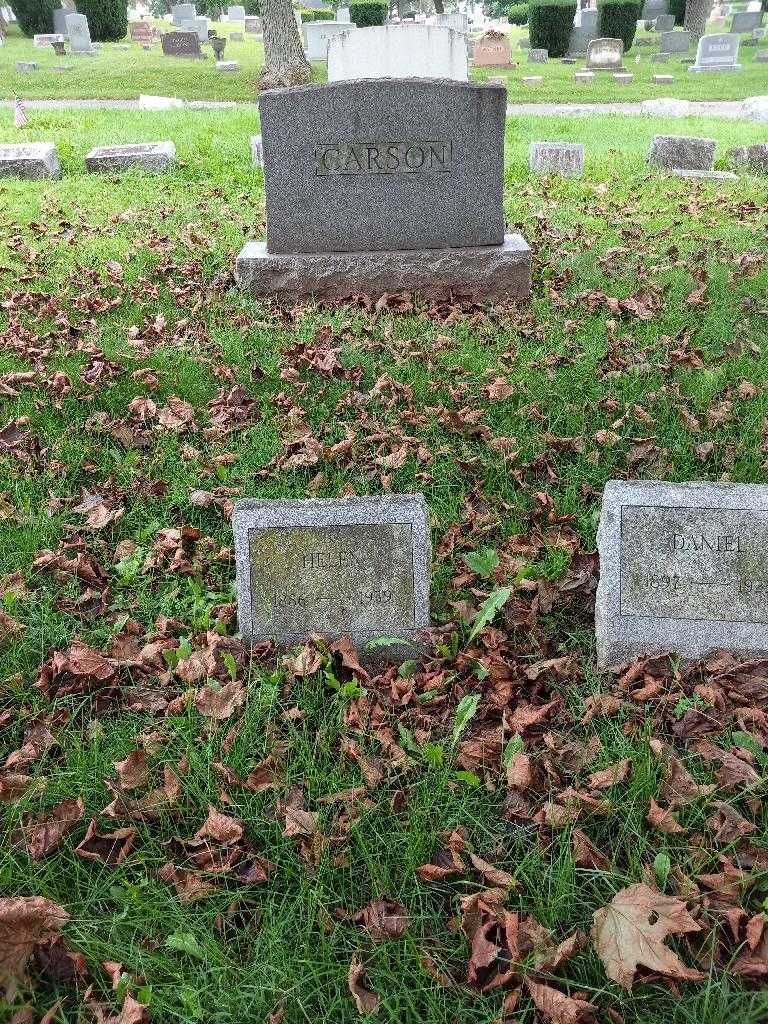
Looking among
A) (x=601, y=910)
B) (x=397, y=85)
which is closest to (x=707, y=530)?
(x=601, y=910)

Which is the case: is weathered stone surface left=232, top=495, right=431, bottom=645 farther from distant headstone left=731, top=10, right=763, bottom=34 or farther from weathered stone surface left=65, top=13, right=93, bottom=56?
distant headstone left=731, top=10, right=763, bottom=34

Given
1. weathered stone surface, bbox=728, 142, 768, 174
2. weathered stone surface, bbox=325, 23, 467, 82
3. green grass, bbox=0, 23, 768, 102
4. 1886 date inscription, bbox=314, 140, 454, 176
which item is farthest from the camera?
green grass, bbox=0, 23, 768, 102

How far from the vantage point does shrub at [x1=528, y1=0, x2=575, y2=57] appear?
84.2 ft

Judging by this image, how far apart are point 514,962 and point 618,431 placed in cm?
272

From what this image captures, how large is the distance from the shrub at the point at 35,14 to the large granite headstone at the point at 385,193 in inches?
1170

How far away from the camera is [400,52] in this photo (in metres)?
9.17

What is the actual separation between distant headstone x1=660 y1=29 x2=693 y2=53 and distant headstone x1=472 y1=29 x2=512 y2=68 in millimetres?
6689

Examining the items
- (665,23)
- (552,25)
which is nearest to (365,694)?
(552,25)

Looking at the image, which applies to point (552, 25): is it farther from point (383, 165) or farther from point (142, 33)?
point (383, 165)

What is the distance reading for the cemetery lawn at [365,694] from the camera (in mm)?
1808

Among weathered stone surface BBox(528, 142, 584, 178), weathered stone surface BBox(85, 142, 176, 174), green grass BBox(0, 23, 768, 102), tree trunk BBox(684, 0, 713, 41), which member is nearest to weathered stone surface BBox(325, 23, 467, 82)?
weathered stone surface BBox(528, 142, 584, 178)

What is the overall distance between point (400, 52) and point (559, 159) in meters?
2.19

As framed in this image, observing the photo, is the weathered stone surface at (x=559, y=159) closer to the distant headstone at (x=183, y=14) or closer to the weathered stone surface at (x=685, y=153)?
the weathered stone surface at (x=685, y=153)

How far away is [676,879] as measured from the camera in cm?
192
